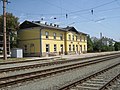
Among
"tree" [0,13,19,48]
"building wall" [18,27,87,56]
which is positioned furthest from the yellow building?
"tree" [0,13,19,48]

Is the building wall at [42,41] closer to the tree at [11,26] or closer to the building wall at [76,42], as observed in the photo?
the building wall at [76,42]

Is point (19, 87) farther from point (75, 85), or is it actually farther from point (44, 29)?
point (44, 29)

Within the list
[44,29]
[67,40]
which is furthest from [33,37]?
[67,40]

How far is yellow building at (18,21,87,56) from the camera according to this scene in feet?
149

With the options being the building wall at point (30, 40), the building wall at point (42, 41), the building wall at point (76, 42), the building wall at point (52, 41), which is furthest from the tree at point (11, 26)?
the building wall at point (76, 42)

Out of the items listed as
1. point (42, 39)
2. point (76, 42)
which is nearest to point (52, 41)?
point (42, 39)

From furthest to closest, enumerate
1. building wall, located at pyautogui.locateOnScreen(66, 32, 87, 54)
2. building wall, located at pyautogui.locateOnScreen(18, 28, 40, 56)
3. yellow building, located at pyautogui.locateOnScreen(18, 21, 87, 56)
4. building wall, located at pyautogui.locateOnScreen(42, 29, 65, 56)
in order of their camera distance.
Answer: building wall, located at pyautogui.locateOnScreen(66, 32, 87, 54) → building wall, located at pyautogui.locateOnScreen(42, 29, 65, 56) → building wall, located at pyautogui.locateOnScreen(18, 28, 40, 56) → yellow building, located at pyautogui.locateOnScreen(18, 21, 87, 56)

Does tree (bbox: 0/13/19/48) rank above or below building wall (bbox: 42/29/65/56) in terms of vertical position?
above

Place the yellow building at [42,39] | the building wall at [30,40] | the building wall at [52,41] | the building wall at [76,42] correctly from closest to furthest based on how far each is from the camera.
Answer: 1. the yellow building at [42,39]
2. the building wall at [30,40]
3. the building wall at [52,41]
4. the building wall at [76,42]

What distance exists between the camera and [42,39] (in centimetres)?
4516

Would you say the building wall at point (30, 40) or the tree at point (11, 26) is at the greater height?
the tree at point (11, 26)

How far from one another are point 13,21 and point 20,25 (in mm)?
4251

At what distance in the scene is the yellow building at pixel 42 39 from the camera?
45.4m

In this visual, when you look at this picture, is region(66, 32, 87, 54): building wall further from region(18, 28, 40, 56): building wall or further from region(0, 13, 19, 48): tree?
region(0, 13, 19, 48): tree
